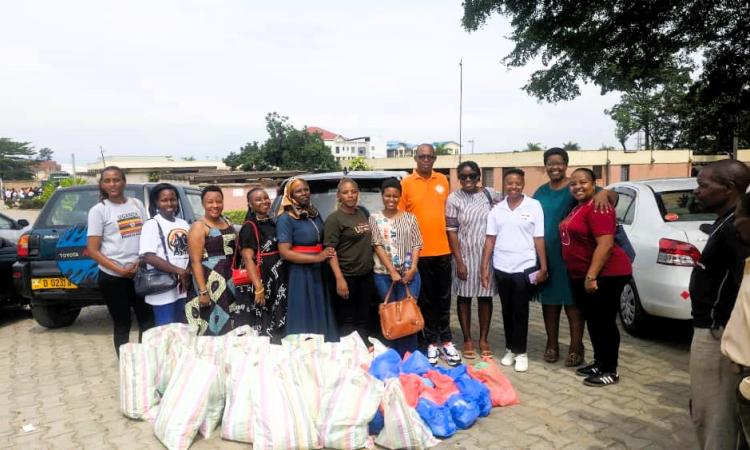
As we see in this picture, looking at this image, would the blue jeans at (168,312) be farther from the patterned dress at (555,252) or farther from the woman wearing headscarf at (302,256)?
the patterned dress at (555,252)

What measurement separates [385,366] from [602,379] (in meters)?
1.74

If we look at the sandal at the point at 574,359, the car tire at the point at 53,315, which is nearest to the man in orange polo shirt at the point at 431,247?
the sandal at the point at 574,359

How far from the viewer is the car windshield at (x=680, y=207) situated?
469cm

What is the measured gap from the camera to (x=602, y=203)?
3.85 m

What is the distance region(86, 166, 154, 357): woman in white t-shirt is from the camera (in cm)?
411

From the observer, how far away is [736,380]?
234 centimetres

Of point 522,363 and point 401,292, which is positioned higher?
point 401,292

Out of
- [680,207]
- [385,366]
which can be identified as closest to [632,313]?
[680,207]

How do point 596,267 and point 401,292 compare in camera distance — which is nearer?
point 596,267

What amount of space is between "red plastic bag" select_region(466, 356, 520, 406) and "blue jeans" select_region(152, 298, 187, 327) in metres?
2.28

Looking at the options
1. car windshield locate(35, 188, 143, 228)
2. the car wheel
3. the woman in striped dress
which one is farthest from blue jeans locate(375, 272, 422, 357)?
car windshield locate(35, 188, 143, 228)

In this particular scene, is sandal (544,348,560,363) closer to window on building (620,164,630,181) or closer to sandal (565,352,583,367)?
sandal (565,352,583,367)

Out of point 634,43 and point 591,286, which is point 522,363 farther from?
point 634,43

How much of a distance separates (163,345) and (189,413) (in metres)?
0.67
